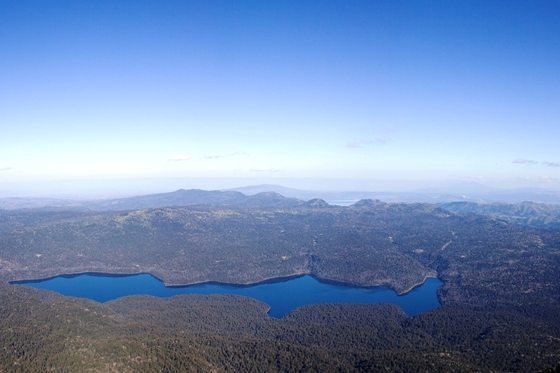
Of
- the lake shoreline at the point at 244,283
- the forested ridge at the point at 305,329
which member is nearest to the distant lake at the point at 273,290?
the lake shoreline at the point at 244,283

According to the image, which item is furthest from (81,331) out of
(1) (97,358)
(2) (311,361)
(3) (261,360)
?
(2) (311,361)

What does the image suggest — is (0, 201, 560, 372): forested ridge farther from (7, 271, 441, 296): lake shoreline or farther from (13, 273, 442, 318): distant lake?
(13, 273, 442, 318): distant lake

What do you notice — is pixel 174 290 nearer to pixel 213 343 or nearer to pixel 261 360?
pixel 213 343

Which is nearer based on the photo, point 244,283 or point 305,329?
point 305,329

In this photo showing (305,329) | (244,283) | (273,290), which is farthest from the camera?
(244,283)

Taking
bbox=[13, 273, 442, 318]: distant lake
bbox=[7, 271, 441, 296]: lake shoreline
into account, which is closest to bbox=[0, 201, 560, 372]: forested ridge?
bbox=[7, 271, 441, 296]: lake shoreline

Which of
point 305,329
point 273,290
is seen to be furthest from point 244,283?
point 305,329

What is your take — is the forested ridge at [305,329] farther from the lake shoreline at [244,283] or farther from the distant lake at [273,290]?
the distant lake at [273,290]

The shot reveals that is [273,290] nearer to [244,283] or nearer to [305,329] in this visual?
[244,283]

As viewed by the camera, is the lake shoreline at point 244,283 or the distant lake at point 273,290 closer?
the distant lake at point 273,290

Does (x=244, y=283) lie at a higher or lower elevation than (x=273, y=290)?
higher
